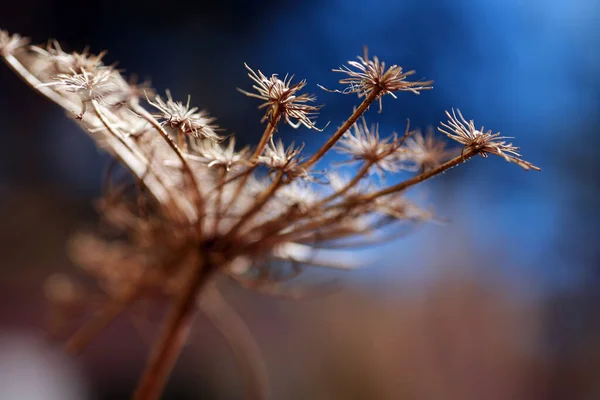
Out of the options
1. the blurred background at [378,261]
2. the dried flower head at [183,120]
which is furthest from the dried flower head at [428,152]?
the blurred background at [378,261]

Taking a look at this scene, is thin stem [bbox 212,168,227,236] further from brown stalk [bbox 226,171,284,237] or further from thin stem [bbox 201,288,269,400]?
thin stem [bbox 201,288,269,400]

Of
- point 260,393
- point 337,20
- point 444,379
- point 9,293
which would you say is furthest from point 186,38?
point 444,379

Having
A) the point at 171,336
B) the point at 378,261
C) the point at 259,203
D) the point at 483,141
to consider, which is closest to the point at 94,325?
the point at 171,336

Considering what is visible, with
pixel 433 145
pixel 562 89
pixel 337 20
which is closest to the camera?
pixel 433 145

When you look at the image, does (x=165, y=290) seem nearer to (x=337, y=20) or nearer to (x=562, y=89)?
(x=337, y=20)

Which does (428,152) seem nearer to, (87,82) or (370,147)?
(370,147)
